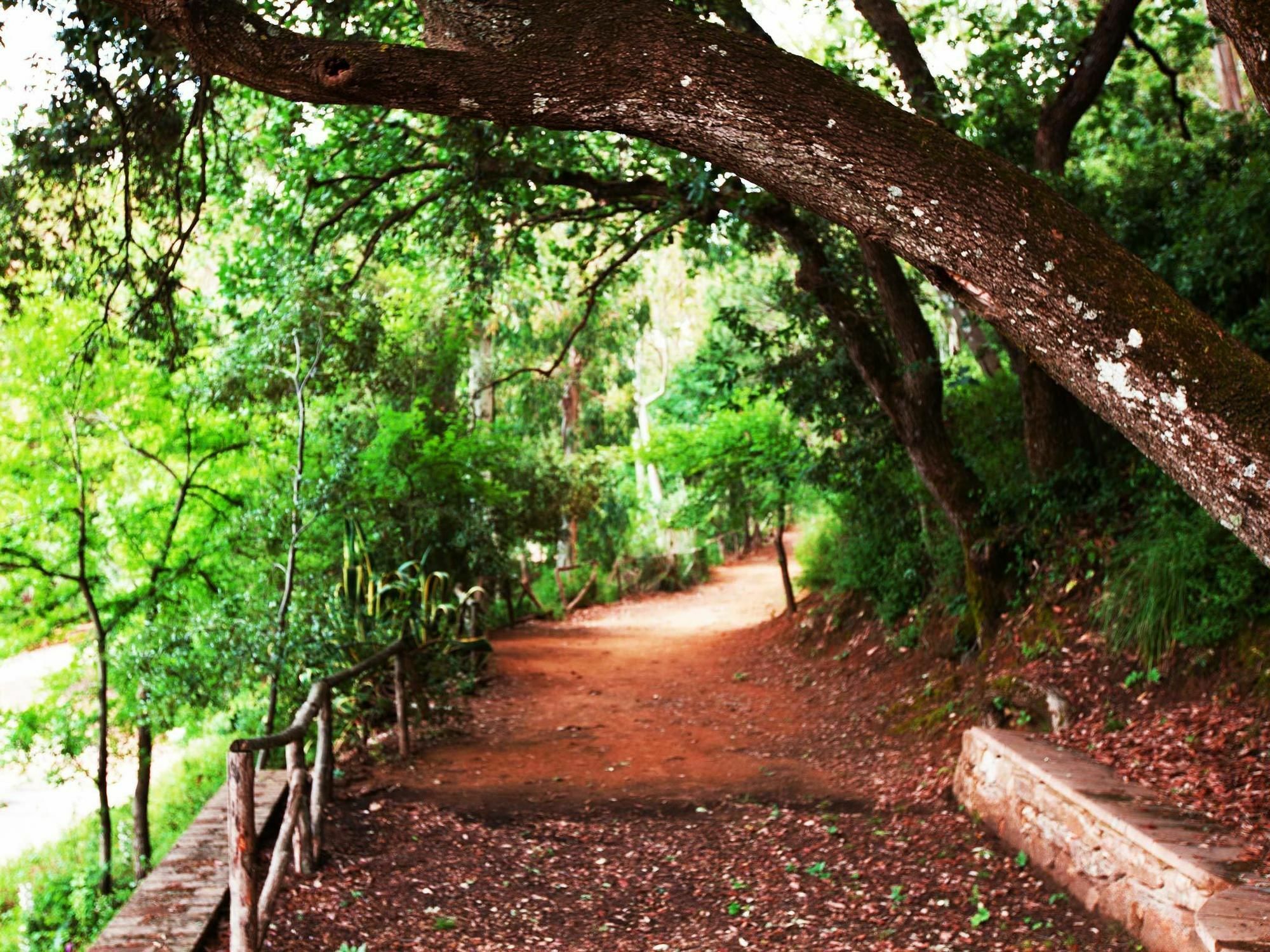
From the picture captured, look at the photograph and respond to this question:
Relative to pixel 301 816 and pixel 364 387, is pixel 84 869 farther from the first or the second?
pixel 364 387

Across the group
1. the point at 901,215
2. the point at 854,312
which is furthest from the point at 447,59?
the point at 854,312

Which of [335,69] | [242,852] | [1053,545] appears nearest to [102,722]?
[242,852]

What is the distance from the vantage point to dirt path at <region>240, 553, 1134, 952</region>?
16.2ft

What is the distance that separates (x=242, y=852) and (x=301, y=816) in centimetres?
136

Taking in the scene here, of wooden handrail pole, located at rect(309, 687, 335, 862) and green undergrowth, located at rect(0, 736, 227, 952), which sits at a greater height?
wooden handrail pole, located at rect(309, 687, 335, 862)

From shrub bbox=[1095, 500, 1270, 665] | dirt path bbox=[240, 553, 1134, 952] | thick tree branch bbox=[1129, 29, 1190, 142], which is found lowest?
dirt path bbox=[240, 553, 1134, 952]

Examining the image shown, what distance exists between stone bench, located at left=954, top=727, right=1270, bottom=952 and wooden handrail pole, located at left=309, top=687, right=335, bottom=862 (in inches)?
145

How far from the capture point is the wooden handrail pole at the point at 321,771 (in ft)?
18.8

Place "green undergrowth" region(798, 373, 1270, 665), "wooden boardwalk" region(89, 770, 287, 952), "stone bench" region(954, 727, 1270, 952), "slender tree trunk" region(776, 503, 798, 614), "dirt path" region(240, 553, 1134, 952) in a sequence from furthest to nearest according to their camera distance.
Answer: "slender tree trunk" region(776, 503, 798, 614)
"green undergrowth" region(798, 373, 1270, 665)
"dirt path" region(240, 553, 1134, 952)
"wooden boardwalk" region(89, 770, 287, 952)
"stone bench" region(954, 727, 1270, 952)

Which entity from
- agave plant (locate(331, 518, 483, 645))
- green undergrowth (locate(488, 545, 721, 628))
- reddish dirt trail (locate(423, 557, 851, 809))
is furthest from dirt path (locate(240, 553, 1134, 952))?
green undergrowth (locate(488, 545, 721, 628))

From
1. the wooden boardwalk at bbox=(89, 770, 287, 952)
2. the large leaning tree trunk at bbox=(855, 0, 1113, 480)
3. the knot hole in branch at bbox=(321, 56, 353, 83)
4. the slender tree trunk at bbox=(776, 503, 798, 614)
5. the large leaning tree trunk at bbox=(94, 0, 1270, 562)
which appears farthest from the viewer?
the slender tree trunk at bbox=(776, 503, 798, 614)

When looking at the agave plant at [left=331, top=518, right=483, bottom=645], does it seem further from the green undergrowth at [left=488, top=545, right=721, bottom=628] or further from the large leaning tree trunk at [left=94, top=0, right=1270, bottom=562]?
the green undergrowth at [left=488, top=545, right=721, bottom=628]

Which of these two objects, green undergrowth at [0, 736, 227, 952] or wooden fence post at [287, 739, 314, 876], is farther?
green undergrowth at [0, 736, 227, 952]

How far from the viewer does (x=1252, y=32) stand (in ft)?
9.60
